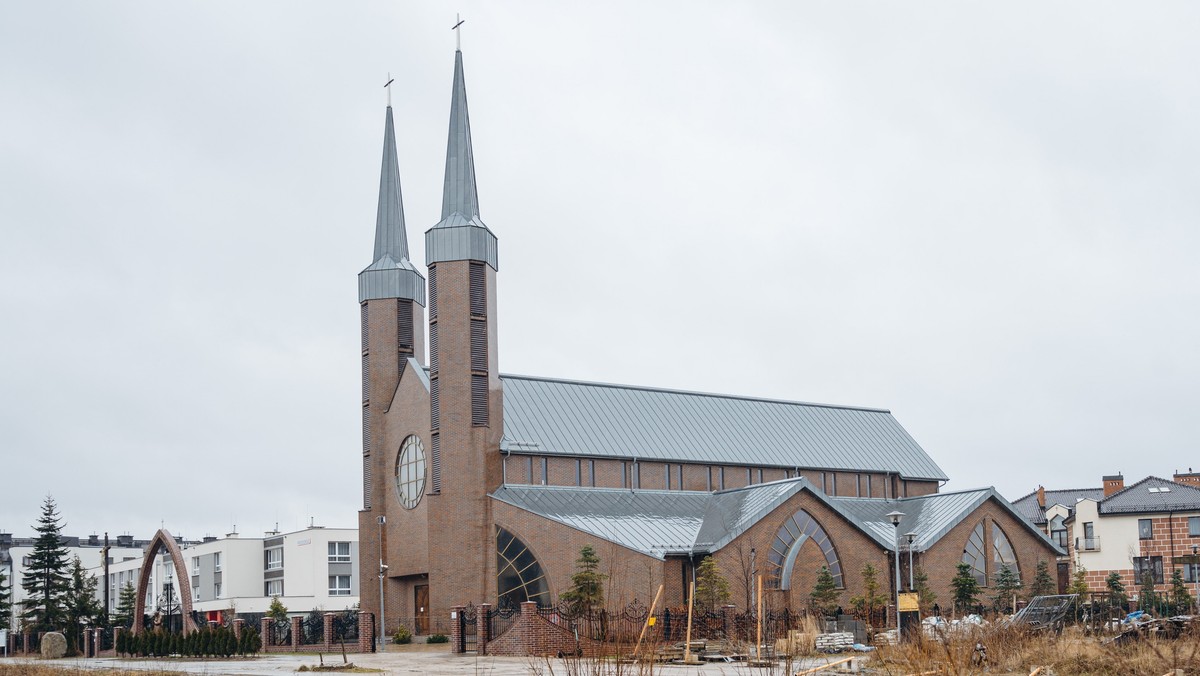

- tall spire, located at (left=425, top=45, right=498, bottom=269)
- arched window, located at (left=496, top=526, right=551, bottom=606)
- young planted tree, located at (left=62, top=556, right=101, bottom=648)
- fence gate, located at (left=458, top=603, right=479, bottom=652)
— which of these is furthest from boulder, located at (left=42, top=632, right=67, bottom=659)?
tall spire, located at (left=425, top=45, right=498, bottom=269)

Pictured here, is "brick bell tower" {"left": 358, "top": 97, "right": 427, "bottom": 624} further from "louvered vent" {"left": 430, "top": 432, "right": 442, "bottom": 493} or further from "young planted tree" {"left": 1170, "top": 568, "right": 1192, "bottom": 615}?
"young planted tree" {"left": 1170, "top": 568, "right": 1192, "bottom": 615}

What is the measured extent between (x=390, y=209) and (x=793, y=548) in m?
25.3

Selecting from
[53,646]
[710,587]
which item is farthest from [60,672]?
[53,646]

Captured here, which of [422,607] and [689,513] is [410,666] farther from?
[689,513]

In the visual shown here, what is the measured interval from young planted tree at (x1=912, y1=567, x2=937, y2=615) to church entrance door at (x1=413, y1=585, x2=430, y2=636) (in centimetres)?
2083

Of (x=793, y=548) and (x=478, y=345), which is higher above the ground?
(x=478, y=345)

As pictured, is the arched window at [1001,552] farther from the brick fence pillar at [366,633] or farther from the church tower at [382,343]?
the brick fence pillar at [366,633]

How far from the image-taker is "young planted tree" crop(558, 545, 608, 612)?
44.8 m

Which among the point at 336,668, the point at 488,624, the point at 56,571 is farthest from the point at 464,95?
the point at 56,571

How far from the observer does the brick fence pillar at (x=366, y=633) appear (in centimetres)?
4938

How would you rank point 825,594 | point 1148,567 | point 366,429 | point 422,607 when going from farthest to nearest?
1. point 1148,567
2. point 366,429
3. point 422,607
4. point 825,594

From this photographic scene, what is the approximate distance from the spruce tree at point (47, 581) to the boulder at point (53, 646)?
14.4 metres

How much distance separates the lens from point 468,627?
4806 centimetres

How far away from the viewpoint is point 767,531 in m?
54.2
